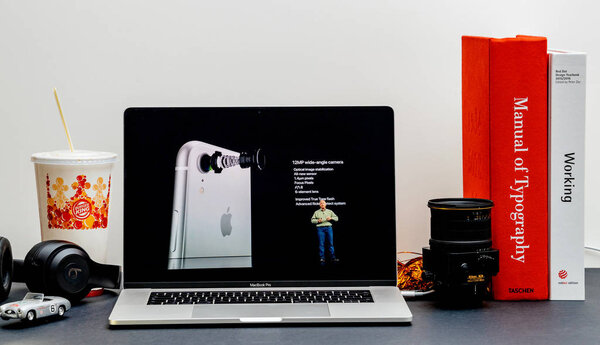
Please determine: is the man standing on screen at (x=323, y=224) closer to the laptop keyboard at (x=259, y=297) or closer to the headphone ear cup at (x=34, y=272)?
the laptop keyboard at (x=259, y=297)

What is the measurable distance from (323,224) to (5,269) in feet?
1.73

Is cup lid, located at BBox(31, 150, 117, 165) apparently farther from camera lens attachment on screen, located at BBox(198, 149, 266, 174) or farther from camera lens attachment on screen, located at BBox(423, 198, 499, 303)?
camera lens attachment on screen, located at BBox(423, 198, 499, 303)

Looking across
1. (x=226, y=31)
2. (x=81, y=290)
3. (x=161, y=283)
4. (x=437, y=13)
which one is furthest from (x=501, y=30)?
(x=81, y=290)

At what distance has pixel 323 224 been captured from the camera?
1.03 meters

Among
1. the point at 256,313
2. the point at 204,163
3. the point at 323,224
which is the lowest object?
the point at 256,313

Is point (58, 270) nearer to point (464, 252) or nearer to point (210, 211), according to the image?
point (210, 211)

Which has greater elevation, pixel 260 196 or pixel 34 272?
pixel 260 196

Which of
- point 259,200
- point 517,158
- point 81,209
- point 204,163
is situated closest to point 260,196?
point 259,200

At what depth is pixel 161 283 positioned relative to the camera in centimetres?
101

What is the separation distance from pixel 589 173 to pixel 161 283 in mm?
858

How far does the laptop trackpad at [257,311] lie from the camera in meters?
0.90

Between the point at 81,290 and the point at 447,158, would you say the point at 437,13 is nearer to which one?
the point at 447,158

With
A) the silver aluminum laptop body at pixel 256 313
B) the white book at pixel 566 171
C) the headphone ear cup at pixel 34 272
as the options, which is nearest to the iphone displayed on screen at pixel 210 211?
the silver aluminum laptop body at pixel 256 313

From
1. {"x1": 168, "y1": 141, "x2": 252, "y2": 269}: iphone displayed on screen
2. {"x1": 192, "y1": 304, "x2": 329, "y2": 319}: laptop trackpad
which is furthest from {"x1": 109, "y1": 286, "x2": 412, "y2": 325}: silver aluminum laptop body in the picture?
{"x1": 168, "y1": 141, "x2": 252, "y2": 269}: iphone displayed on screen
